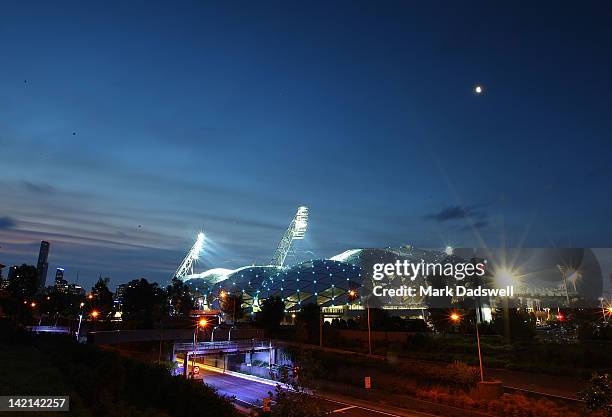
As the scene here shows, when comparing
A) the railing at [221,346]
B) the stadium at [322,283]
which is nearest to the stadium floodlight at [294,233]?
the stadium at [322,283]

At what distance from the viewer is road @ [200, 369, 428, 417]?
3075 centimetres

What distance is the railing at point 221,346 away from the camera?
57.0 m

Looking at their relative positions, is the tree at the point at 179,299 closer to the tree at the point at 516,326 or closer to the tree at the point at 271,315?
the tree at the point at 271,315

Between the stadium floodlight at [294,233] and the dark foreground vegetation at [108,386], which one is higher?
the stadium floodlight at [294,233]

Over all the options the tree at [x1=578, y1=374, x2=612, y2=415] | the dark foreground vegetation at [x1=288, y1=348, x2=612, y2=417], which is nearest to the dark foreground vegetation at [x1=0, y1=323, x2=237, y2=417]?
the dark foreground vegetation at [x1=288, y1=348, x2=612, y2=417]

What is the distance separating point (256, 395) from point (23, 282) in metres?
87.0

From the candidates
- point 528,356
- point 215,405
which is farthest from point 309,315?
point 215,405

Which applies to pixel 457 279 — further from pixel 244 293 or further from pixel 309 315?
pixel 244 293

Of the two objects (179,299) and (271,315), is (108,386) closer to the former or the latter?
(271,315)

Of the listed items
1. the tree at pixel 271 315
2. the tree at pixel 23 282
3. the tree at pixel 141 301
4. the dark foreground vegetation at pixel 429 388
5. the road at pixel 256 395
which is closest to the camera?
the dark foreground vegetation at pixel 429 388

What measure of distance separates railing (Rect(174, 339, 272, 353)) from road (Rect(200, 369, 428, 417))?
114 inches

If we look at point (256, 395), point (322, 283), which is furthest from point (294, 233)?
point (256, 395)

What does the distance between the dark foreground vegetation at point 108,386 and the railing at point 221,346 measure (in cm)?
2581

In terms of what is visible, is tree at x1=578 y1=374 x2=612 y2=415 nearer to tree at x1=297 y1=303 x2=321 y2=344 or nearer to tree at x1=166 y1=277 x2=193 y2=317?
tree at x1=297 y1=303 x2=321 y2=344
